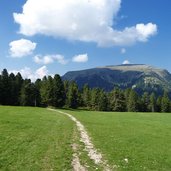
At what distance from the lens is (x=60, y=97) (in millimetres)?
108562

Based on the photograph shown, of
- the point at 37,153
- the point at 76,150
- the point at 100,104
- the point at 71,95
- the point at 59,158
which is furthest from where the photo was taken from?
the point at 100,104

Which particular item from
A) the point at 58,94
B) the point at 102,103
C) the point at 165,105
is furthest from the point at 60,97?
the point at 165,105

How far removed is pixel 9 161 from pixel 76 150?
216 inches

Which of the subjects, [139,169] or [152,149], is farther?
[152,149]

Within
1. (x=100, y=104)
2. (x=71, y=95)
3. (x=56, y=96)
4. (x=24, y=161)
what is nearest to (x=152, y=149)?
(x=24, y=161)

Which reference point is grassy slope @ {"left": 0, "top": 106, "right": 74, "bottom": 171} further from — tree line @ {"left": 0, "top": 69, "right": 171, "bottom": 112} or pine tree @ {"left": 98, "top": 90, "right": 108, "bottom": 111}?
pine tree @ {"left": 98, "top": 90, "right": 108, "bottom": 111}

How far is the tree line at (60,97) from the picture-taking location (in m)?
107

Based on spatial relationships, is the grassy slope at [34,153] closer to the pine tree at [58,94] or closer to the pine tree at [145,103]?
the pine tree at [58,94]

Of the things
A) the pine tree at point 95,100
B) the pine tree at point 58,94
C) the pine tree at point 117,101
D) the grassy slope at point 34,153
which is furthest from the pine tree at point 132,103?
the grassy slope at point 34,153

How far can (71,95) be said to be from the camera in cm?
12506

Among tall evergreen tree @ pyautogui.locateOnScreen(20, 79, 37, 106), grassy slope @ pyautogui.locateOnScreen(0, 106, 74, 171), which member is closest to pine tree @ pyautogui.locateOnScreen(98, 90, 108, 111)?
tall evergreen tree @ pyautogui.locateOnScreen(20, 79, 37, 106)

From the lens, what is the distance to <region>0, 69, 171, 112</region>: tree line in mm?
107062

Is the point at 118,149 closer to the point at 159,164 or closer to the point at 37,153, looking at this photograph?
the point at 159,164

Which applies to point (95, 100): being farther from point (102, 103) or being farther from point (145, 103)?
point (145, 103)
